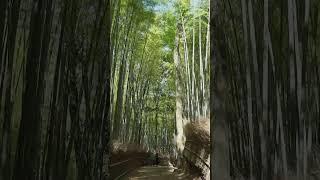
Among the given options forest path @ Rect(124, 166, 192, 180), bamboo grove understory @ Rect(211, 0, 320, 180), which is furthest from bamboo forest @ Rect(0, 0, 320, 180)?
forest path @ Rect(124, 166, 192, 180)

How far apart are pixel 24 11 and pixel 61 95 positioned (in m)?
0.34

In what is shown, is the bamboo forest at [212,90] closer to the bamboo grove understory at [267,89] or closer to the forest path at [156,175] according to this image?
the bamboo grove understory at [267,89]

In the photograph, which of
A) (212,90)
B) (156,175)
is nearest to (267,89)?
(212,90)

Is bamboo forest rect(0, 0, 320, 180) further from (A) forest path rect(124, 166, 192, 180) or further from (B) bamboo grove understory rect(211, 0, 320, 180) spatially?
(A) forest path rect(124, 166, 192, 180)

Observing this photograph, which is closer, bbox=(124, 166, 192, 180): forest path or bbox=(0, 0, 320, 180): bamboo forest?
bbox=(0, 0, 320, 180): bamboo forest

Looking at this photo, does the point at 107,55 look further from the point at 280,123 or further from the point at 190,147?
the point at 190,147

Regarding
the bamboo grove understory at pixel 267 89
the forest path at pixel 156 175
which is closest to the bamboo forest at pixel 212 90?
the bamboo grove understory at pixel 267 89

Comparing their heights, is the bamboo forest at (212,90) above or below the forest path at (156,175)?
above

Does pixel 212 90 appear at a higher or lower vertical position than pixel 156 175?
higher

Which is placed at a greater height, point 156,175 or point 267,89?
point 267,89

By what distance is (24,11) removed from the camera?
1.65m

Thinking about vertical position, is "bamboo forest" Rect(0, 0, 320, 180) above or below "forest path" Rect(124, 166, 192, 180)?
above

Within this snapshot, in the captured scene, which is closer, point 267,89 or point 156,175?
point 267,89

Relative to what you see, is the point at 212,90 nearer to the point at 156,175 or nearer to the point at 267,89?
the point at 267,89
